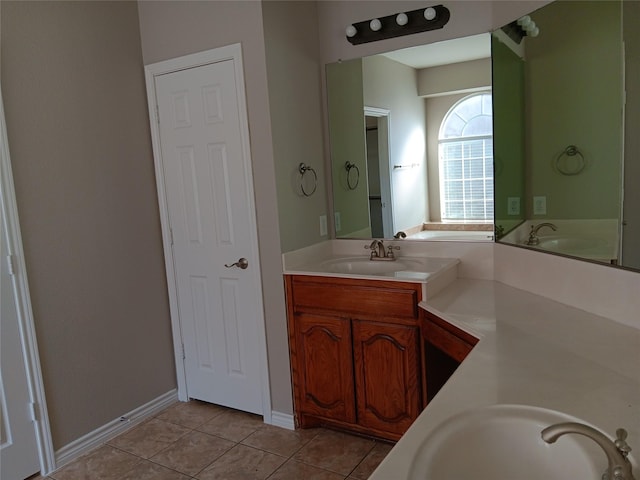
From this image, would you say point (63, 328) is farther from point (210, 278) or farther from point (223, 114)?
point (223, 114)

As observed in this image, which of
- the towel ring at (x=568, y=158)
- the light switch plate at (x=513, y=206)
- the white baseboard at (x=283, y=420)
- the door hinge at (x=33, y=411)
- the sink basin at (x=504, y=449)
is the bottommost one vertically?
the white baseboard at (x=283, y=420)

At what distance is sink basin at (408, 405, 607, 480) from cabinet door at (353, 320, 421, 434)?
3.89 feet

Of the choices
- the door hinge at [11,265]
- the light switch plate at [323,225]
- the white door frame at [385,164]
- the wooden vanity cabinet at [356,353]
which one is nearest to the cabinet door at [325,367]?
the wooden vanity cabinet at [356,353]

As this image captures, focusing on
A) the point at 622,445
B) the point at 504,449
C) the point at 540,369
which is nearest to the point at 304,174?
the point at 540,369

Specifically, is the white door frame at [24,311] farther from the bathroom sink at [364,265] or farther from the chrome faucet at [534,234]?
the chrome faucet at [534,234]

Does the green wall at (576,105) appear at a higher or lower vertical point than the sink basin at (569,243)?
higher

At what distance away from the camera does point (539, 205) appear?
7.28 ft

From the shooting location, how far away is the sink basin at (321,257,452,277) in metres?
2.48

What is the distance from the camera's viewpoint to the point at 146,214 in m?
2.93

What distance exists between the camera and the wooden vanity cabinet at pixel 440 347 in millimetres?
1834

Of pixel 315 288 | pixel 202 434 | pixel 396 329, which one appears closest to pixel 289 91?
pixel 315 288

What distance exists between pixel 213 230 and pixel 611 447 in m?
2.33

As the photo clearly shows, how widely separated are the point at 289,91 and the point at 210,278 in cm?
118

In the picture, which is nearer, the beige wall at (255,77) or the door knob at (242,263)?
the beige wall at (255,77)
